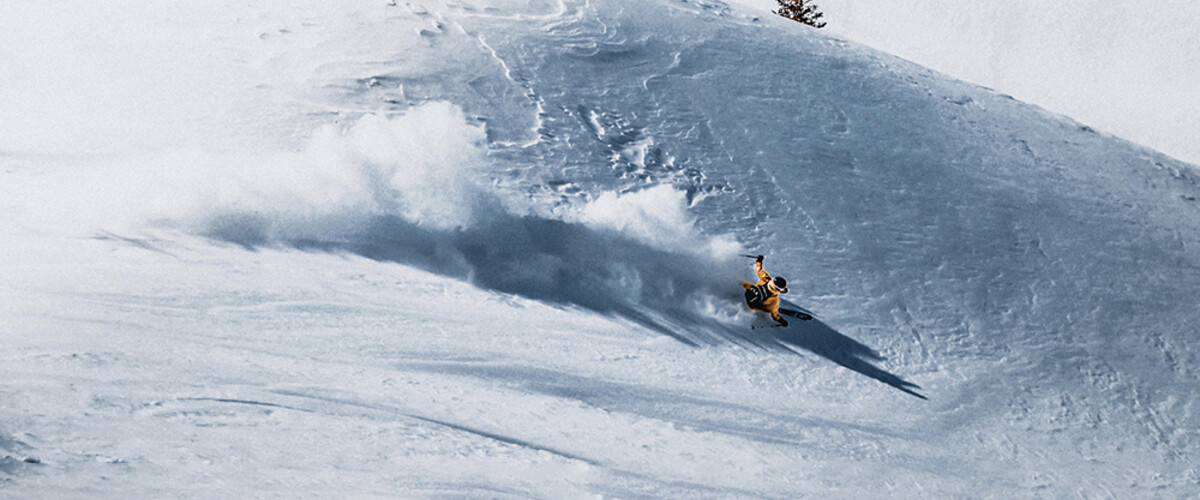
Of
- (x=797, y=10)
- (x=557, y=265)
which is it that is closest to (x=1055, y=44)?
(x=797, y=10)

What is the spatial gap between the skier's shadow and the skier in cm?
14

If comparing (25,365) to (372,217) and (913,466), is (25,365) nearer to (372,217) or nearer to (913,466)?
(372,217)

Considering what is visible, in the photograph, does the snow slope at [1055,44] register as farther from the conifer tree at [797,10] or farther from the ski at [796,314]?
the ski at [796,314]

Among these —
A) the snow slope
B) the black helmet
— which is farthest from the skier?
the snow slope

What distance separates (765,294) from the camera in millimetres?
7457

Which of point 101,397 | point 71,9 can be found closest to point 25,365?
point 101,397

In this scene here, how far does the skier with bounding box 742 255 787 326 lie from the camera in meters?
7.38

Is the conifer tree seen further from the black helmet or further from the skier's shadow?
the black helmet

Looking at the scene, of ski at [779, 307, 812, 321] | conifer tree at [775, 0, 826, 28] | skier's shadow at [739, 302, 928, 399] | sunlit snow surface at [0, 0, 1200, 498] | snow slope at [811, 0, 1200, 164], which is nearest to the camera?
sunlit snow surface at [0, 0, 1200, 498]

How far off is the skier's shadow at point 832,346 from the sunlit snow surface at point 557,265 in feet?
0.10

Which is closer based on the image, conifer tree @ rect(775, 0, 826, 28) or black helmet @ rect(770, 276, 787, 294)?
black helmet @ rect(770, 276, 787, 294)

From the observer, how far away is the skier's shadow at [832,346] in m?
7.20

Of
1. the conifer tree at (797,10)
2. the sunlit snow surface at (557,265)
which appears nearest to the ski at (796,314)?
the sunlit snow surface at (557,265)

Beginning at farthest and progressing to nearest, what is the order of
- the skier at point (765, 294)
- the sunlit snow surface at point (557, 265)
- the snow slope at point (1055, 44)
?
the snow slope at point (1055, 44)
the skier at point (765, 294)
the sunlit snow surface at point (557, 265)
